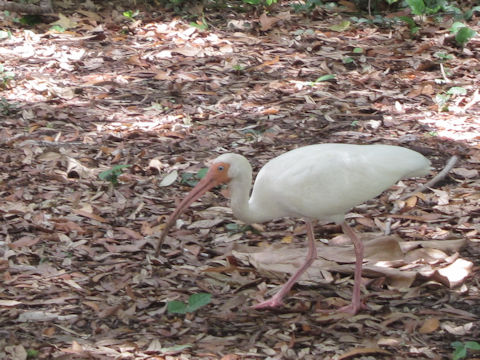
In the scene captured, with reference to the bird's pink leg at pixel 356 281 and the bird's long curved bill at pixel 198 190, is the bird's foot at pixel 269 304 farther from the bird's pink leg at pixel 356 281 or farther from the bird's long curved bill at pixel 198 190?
the bird's long curved bill at pixel 198 190

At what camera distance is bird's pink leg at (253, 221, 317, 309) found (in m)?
4.88

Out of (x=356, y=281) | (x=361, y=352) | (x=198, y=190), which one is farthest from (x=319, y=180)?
(x=361, y=352)

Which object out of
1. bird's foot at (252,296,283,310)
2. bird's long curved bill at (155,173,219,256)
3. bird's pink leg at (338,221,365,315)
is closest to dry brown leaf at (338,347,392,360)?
bird's pink leg at (338,221,365,315)

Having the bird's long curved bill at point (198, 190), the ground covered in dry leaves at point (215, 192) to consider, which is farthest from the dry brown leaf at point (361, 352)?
the bird's long curved bill at point (198, 190)

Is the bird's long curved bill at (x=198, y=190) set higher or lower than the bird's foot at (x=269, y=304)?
Answer: higher

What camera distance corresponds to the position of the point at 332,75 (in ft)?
27.7

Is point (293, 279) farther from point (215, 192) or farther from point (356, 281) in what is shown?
point (215, 192)

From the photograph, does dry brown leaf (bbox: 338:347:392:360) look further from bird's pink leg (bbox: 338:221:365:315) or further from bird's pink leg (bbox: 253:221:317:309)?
bird's pink leg (bbox: 253:221:317:309)

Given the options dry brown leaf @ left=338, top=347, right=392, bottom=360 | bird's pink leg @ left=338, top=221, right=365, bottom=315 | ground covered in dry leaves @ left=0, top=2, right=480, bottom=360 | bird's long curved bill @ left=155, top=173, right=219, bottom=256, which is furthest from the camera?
bird's long curved bill @ left=155, top=173, right=219, bottom=256

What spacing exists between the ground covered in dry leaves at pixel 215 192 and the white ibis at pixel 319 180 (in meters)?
0.38

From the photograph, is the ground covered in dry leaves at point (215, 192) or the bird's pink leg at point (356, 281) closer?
the ground covered in dry leaves at point (215, 192)

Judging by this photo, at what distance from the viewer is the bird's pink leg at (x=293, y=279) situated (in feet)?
16.0

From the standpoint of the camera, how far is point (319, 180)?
15.7 ft

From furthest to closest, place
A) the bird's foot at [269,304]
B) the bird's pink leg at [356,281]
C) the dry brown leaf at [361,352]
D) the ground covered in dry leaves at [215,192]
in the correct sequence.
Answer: the bird's foot at [269,304], the bird's pink leg at [356,281], the ground covered in dry leaves at [215,192], the dry brown leaf at [361,352]
